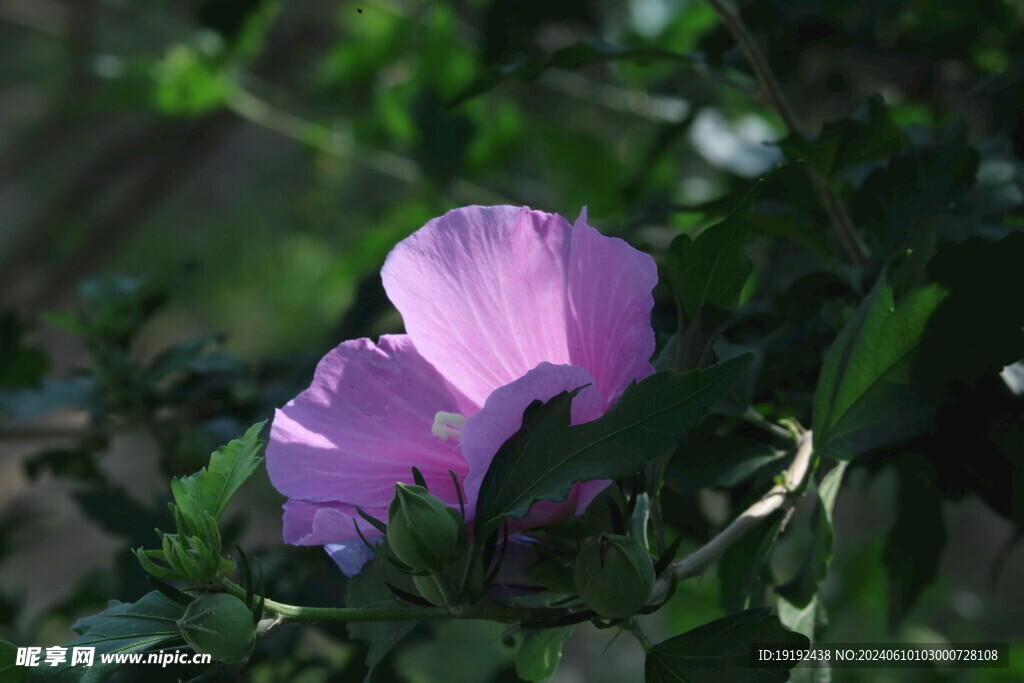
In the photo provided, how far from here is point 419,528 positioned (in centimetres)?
31

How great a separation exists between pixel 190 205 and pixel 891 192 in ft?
13.0

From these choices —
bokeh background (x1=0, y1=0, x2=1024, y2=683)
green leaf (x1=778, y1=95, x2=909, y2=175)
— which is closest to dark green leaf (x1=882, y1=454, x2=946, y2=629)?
bokeh background (x1=0, y1=0, x2=1024, y2=683)

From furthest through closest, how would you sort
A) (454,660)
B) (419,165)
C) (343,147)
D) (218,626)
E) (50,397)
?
(454,660) → (343,147) → (419,165) → (50,397) → (218,626)

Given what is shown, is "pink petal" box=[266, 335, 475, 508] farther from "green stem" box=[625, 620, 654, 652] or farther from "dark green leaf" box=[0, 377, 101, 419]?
"dark green leaf" box=[0, 377, 101, 419]

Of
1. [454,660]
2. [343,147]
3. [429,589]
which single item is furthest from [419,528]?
[454,660]

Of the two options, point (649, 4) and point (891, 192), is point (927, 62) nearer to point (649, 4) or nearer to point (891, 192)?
point (649, 4)

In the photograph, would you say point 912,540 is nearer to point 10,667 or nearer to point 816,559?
point 816,559

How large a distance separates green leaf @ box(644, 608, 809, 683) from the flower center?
12cm

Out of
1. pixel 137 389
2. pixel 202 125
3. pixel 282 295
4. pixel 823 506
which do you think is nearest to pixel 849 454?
pixel 823 506

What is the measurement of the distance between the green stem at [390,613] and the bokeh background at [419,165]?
0.39 ft

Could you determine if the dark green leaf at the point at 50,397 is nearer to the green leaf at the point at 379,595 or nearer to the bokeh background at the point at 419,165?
the bokeh background at the point at 419,165

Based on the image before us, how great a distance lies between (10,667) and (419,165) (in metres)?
0.79

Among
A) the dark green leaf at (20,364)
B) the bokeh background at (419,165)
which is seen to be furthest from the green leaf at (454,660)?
the dark green leaf at (20,364)

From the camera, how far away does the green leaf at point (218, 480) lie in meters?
0.33
